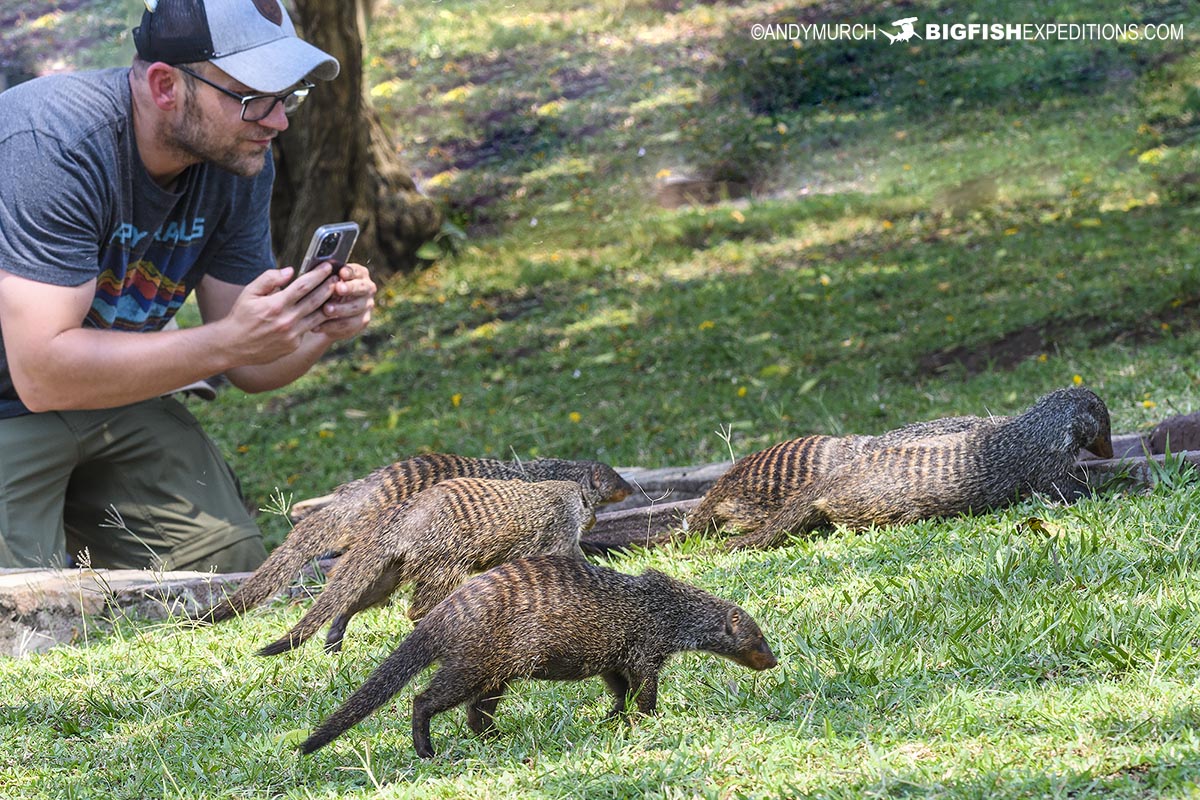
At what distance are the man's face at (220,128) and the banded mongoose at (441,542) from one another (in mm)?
1367

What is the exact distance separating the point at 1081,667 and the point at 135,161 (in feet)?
11.4

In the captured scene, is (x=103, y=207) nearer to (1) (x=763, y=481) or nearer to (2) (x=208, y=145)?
(2) (x=208, y=145)

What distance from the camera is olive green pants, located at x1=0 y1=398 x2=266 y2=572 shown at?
4.82 meters

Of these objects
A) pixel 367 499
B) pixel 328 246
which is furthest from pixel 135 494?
pixel 328 246

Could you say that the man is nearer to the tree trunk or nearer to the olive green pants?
the olive green pants

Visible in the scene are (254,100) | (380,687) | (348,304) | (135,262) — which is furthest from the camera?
(135,262)

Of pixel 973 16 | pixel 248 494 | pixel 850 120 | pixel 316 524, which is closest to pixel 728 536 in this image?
pixel 316 524

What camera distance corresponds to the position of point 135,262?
4.77m

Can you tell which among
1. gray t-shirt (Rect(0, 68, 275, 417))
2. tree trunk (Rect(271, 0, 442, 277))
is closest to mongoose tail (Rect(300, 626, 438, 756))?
A: gray t-shirt (Rect(0, 68, 275, 417))

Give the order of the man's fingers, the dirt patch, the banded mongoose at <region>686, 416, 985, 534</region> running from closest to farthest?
the man's fingers → the banded mongoose at <region>686, 416, 985, 534</region> → the dirt patch

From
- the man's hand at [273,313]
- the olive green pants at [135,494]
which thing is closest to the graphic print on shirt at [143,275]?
the olive green pants at [135,494]

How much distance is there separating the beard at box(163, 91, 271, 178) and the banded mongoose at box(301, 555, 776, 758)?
212 centimetres

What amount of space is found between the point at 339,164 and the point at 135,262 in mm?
5941

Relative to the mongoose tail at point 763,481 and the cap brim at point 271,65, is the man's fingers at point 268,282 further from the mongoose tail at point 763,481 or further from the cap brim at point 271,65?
the mongoose tail at point 763,481
